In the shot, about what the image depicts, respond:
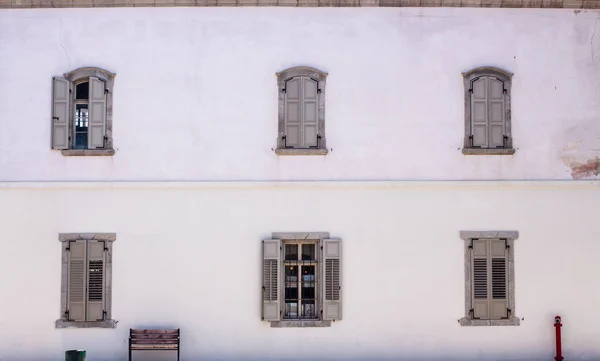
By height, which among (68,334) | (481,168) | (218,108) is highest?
(218,108)

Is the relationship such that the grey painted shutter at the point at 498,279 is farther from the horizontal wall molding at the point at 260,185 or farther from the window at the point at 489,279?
the horizontal wall molding at the point at 260,185

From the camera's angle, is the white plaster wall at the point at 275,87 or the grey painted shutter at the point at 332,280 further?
the white plaster wall at the point at 275,87

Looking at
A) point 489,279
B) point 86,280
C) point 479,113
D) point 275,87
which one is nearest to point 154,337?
point 86,280

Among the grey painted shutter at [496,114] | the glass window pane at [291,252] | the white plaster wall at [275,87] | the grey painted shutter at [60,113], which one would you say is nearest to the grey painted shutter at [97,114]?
the white plaster wall at [275,87]

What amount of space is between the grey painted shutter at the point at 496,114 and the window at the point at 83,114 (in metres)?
7.18

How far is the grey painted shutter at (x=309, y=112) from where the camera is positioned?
1506 cm

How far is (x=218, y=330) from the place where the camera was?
15.0m

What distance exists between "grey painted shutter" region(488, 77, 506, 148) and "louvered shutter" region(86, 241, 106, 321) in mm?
7656

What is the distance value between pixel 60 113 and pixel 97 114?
69cm

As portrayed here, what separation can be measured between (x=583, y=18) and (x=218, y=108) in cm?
723

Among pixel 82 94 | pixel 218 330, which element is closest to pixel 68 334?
pixel 218 330

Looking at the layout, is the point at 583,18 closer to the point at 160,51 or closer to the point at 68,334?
the point at 160,51

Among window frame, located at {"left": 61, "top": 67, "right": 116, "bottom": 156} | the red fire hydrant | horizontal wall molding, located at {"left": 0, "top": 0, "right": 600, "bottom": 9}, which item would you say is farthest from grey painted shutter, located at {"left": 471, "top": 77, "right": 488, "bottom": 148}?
window frame, located at {"left": 61, "top": 67, "right": 116, "bottom": 156}

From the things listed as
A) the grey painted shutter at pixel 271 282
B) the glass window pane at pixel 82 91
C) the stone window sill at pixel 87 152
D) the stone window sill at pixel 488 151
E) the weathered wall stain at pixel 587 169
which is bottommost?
the grey painted shutter at pixel 271 282
